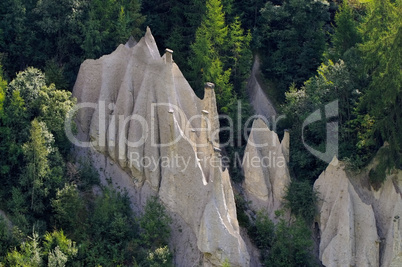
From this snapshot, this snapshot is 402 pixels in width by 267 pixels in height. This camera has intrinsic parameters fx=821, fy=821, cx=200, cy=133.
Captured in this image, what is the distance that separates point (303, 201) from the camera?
29859mm

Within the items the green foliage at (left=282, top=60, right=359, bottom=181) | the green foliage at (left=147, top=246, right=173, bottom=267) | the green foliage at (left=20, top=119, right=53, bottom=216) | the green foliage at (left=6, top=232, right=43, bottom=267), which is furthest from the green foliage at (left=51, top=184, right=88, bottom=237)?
the green foliage at (left=282, top=60, right=359, bottom=181)

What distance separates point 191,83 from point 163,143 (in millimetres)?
4921

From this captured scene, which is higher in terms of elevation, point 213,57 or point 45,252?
point 213,57

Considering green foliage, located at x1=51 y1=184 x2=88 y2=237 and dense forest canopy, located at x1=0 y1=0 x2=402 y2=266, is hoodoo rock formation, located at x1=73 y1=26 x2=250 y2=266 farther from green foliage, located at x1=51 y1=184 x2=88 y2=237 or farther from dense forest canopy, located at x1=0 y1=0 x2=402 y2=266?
green foliage, located at x1=51 y1=184 x2=88 y2=237

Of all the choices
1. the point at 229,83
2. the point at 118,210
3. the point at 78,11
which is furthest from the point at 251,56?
the point at 118,210

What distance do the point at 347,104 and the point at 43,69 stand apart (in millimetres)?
12506

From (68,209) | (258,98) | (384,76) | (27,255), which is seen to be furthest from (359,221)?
(27,255)

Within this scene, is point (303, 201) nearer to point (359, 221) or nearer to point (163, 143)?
point (359, 221)

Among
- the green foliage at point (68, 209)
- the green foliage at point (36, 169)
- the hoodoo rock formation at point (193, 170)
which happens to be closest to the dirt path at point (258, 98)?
the hoodoo rock formation at point (193, 170)

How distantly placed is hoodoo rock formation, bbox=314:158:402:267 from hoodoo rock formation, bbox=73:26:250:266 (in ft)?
10.6

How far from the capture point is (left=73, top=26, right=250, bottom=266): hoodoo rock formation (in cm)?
2834

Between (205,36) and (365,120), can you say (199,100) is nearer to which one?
(205,36)

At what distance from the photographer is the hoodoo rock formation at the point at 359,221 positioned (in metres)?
28.5

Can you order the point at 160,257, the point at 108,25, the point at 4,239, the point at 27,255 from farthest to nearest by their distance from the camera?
the point at 108,25 → the point at 160,257 → the point at 4,239 → the point at 27,255
